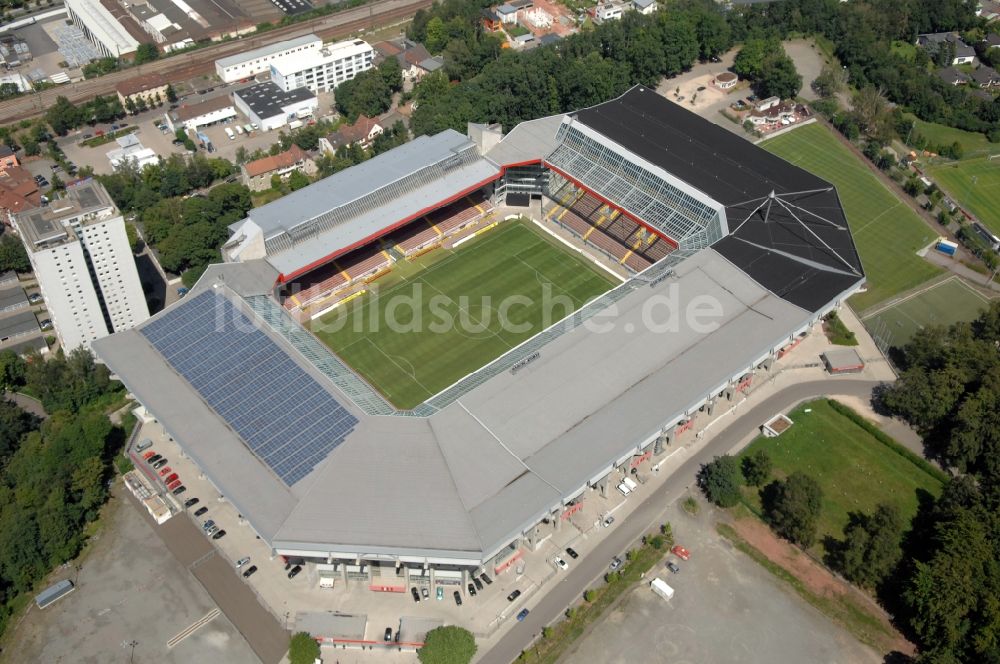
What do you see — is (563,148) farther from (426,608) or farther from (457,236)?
(426,608)

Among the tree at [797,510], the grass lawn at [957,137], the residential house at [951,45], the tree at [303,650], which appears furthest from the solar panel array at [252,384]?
the residential house at [951,45]

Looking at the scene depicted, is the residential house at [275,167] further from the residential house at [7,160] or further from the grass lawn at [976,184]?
the grass lawn at [976,184]

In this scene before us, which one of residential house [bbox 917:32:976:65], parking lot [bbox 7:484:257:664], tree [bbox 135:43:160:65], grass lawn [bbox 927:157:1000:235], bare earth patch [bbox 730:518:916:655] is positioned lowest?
parking lot [bbox 7:484:257:664]

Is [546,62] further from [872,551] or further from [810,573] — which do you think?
[872,551]

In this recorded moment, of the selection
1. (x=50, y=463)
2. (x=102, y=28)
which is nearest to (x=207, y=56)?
(x=102, y=28)

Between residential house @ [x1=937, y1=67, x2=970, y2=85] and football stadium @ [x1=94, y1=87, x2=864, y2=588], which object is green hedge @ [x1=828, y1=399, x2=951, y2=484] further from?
residential house @ [x1=937, y1=67, x2=970, y2=85]

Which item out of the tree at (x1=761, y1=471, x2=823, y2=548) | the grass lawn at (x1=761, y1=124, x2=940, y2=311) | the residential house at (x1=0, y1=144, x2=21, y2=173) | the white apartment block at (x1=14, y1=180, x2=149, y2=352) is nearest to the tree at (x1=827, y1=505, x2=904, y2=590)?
the tree at (x1=761, y1=471, x2=823, y2=548)
